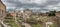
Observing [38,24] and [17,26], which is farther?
[38,24]

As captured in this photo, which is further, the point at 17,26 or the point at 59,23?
the point at 59,23

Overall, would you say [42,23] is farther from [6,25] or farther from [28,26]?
[6,25]

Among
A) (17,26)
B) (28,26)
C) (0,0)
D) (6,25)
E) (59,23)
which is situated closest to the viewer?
(6,25)

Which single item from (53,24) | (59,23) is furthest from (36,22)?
(59,23)

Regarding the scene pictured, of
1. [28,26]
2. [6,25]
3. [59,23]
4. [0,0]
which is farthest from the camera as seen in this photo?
[0,0]

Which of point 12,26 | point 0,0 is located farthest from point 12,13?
point 12,26

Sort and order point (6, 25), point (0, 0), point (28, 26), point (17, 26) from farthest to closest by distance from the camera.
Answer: point (0, 0) → point (28, 26) → point (17, 26) → point (6, 25)

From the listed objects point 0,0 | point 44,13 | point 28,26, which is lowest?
point 28,26

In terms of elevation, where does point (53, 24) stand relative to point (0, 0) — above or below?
below

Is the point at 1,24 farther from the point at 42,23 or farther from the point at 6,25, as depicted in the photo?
the point at 42,23
